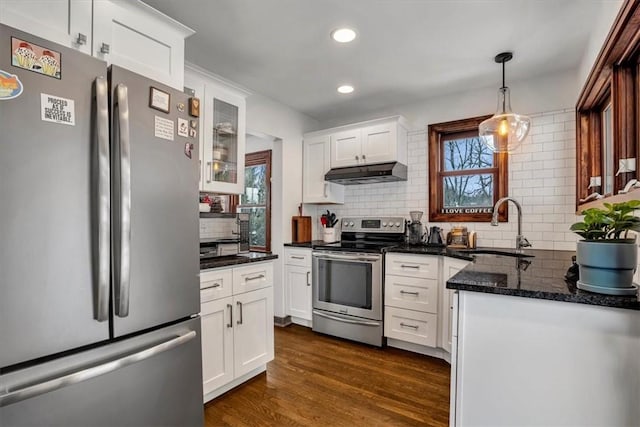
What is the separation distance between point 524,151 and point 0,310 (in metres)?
3.55

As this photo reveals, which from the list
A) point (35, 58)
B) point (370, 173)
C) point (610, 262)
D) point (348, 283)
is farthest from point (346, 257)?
point (35, 58)

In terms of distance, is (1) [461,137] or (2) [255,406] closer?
(2) [255,406]

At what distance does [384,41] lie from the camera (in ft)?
7.38

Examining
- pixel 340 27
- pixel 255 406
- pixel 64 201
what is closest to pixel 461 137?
pixel 340 27

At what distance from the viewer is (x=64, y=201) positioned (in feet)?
3.53

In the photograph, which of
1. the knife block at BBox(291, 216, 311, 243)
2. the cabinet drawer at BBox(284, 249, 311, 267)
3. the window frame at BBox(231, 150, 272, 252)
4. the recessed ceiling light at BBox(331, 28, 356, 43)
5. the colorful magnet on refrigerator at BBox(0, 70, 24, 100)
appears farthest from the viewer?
the window frame at BBox(231, 150, 272, 252)

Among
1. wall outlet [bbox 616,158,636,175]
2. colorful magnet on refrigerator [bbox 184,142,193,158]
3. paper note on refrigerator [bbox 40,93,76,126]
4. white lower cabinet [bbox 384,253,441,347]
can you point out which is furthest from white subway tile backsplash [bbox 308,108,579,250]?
paper note on refrigerator [bbox 40,93,76,126]

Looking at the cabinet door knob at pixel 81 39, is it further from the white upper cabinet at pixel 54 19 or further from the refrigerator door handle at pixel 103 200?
the refrigerator door handle at pixel 103 200

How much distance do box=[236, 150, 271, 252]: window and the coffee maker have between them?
1.69 metres

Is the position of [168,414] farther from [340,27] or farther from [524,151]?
[524,151]

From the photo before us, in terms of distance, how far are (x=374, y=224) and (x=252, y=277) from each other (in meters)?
1.73

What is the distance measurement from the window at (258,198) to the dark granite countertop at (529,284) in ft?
8.98

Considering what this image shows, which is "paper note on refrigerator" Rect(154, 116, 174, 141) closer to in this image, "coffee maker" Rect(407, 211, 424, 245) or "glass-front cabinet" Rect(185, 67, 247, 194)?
"glass-front cabinet" Rect(185, 67, 247, 194)

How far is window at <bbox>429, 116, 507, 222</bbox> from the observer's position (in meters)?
3.07
